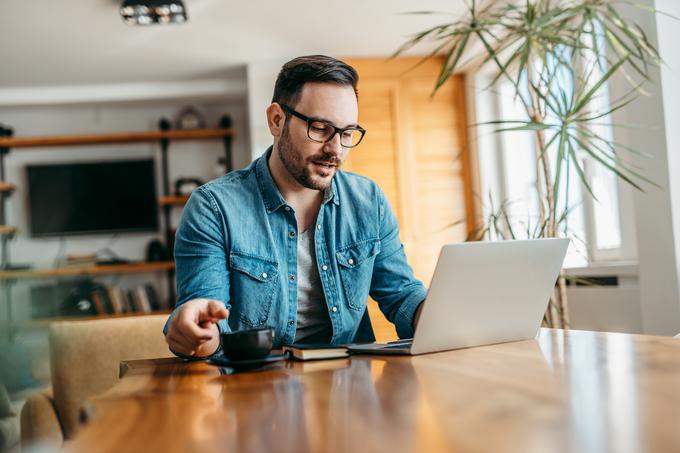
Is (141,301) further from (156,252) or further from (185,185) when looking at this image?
(185,185)

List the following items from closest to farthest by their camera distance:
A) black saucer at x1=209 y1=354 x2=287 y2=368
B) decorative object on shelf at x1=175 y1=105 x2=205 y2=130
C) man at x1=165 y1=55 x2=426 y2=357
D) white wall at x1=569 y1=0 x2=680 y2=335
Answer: black saucer at x1=209 y1=354 x2=287 y2=368 < man at x1=165 y1=55 x2=426 y2=357 < white wall at x1=569 y1=0 x2=680 y2=335 < decorative object on shelf at x1=175 y1=105 x2=205 y2=130

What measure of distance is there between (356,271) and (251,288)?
262 millimetres

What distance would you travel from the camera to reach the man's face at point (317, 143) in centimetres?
158

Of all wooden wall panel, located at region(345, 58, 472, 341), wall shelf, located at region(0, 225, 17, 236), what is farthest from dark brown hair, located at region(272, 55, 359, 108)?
wall shelf, located at region(0, 225, 17, 236)

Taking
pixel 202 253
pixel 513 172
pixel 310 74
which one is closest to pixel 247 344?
pixel 202 253

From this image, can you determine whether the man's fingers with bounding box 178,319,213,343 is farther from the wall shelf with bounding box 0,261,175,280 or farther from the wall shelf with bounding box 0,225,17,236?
the wall shelf with bounding box 0,225,17,236

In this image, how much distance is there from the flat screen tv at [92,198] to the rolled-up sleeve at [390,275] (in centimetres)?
466

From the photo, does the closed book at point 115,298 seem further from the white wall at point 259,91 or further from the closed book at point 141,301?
the white wall at point 259,91

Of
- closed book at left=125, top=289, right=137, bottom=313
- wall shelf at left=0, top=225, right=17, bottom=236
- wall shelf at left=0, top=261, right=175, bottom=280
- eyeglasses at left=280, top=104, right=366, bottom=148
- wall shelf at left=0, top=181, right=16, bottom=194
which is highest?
wall shelf at left=0, top=181, right=16, bottom=194

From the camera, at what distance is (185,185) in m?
5.89

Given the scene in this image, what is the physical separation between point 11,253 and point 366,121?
331 cm

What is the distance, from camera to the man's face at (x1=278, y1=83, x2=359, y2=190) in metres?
1.58

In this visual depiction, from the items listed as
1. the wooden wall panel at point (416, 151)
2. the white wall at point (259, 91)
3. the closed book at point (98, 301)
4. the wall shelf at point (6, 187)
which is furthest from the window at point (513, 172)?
the wall shelf at point (6, 187)

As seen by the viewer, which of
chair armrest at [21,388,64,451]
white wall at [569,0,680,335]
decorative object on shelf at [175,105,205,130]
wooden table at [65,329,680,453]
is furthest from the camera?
decorative object on shelf at [175,105,205,130]
